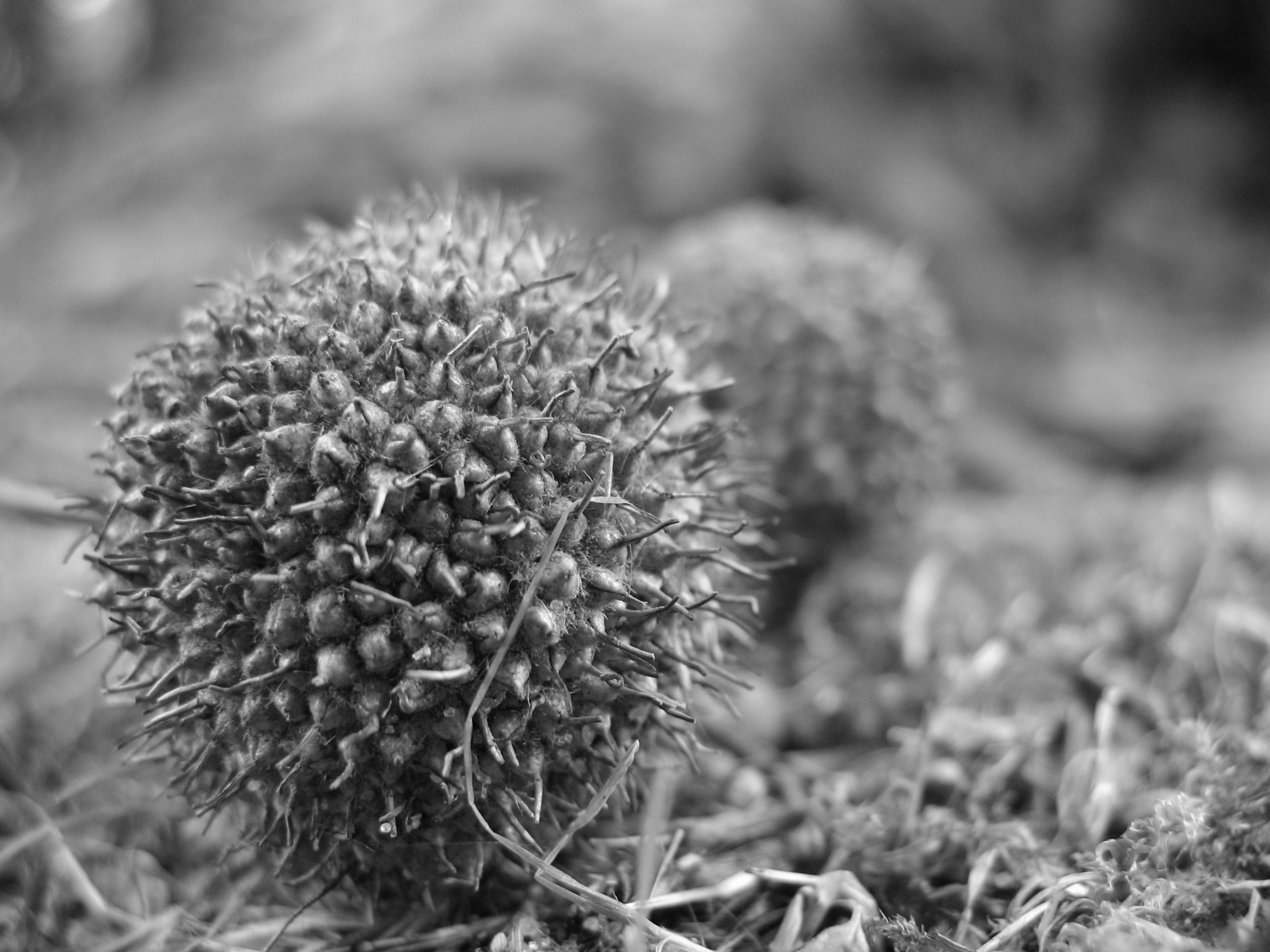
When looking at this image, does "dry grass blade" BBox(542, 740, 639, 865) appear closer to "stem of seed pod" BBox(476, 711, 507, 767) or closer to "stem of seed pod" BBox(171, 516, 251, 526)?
"stem of seed pod" BBox(476, 711, 507, 767)

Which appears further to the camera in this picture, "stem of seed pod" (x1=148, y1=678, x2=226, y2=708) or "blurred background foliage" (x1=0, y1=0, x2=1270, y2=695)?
"blurred background foliage" (x1=0, y1=0, x2=1270, y2=695)

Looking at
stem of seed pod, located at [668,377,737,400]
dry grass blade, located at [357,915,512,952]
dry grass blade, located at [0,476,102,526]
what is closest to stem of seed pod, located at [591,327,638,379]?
stem of seed pod, located at [668,377,737,400]

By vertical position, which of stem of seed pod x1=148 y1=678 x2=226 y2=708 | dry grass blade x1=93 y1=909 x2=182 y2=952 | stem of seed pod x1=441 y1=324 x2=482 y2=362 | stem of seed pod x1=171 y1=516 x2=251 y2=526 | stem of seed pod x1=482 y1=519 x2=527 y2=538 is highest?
stem of seed pod x1=441 y1=324 x2=482 y2=362

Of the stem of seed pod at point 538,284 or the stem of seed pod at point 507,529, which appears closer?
the stem of seed pod at point 507,529

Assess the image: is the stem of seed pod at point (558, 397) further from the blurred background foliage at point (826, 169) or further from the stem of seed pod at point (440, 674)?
the blurred background foliage at point (826, 169)

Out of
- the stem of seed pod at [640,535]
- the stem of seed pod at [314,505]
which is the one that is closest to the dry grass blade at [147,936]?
the stem of seed pod at [314,505]

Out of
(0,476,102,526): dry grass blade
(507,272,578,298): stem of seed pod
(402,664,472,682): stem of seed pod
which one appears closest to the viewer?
(402,664,472,682): stem of seed pod

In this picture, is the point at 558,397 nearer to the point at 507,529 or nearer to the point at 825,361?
the point at 507,529
